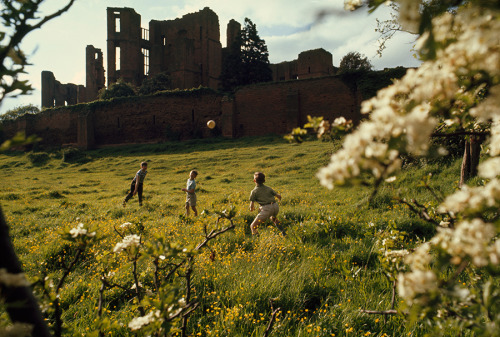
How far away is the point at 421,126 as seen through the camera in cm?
76

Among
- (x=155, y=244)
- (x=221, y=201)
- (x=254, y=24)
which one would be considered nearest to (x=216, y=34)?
(x=254, y=24)

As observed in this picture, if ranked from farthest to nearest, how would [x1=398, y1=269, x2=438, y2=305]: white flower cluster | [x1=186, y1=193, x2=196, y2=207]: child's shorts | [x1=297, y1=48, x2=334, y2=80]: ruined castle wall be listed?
[x1=297, y1=48, x2=334, y2=80]: ruined castle wall < [x1=186, y1=193, x2=196, y2=207]: child's shorts < [x1=398, y1=269, x2=438, y2=305]: white flower cluster

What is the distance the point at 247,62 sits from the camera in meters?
36.7

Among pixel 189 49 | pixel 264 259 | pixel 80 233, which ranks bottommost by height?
pixel 264 259

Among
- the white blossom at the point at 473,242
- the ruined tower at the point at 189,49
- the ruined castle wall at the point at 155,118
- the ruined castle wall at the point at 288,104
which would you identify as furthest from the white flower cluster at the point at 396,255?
the ruined tower at the point at 189,49

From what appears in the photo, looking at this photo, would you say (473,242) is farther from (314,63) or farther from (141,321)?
(314,63)

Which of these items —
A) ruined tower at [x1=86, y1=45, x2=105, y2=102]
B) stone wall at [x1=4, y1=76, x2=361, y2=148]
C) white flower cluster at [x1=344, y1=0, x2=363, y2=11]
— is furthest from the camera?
ruined tower at [x1=86, y1=45, x2=105, y2=102]

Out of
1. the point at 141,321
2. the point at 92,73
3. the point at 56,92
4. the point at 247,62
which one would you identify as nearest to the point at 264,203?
the point at 141,321

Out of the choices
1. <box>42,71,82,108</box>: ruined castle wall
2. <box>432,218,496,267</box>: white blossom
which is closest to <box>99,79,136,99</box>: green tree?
<box>42,71,82,108</box>: ruined castle wall

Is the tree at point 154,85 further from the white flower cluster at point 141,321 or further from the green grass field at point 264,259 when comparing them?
the white flower cluster at point 141,321

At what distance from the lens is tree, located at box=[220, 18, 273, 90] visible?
36375 millimetres

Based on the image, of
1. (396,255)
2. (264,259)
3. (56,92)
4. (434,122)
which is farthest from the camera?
(56,92)

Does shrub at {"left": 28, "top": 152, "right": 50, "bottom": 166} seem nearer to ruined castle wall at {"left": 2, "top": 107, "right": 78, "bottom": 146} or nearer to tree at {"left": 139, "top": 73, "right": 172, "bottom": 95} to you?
ruined castle wall at {"left": 2, "top": 107, "right": 78, "bottom": 146}

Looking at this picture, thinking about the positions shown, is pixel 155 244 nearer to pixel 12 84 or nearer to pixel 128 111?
pixel 12 84
